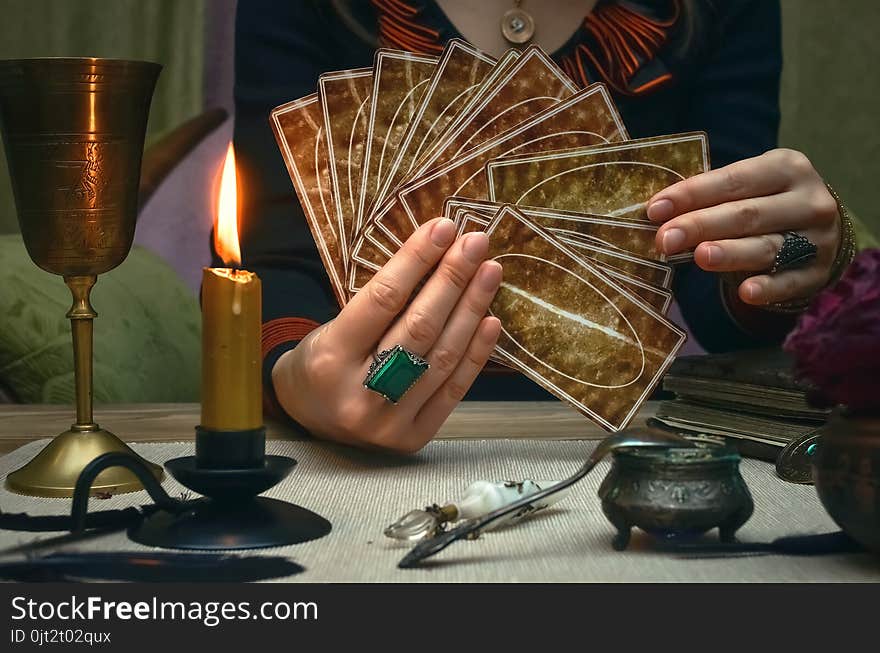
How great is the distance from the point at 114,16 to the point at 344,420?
2.19 metres

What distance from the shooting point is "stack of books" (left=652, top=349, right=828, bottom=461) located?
1027mm

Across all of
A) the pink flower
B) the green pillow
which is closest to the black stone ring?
the pink flower

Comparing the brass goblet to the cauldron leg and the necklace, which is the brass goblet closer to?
the cauldron leg

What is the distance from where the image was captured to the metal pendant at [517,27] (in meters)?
1.45

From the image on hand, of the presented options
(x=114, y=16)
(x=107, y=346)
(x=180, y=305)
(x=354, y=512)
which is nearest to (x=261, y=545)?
(x=354, y=512)

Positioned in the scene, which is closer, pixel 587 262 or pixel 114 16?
pixel 587 262

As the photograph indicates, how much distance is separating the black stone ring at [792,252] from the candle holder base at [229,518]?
590 millimetres

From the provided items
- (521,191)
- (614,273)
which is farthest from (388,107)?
(614,273)

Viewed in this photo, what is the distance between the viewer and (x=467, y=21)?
4.99 ft

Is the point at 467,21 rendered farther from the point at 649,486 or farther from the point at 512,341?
the point at 649,486

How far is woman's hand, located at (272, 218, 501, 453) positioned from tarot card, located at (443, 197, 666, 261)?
83 mm

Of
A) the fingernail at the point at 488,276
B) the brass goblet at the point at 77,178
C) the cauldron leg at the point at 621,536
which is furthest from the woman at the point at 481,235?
the cauldron leg at the point at 621,536

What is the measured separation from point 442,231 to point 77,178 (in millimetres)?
327

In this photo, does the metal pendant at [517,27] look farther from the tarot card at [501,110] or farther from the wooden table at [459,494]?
the wooden table at [459,494]
